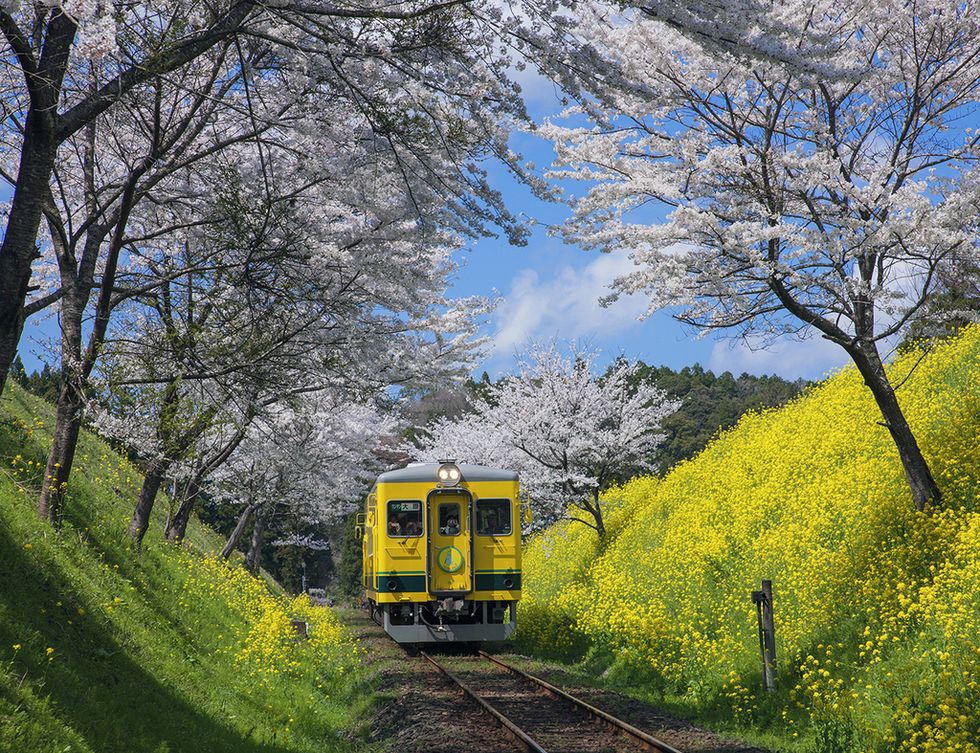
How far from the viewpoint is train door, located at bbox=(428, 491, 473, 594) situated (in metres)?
14.8

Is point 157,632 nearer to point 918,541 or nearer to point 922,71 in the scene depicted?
point 918,541

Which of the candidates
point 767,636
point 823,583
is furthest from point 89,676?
point 823,583

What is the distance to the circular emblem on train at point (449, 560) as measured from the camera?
586 inches

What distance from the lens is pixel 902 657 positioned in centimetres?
821

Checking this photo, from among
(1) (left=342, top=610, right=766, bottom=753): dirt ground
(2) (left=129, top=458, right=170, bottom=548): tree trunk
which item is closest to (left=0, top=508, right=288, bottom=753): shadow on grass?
(1) (left=342, top=610, right=766, bottom=753): dirt ground

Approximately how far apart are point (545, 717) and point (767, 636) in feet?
9.03

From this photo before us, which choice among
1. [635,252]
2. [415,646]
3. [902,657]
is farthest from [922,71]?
[415,646]

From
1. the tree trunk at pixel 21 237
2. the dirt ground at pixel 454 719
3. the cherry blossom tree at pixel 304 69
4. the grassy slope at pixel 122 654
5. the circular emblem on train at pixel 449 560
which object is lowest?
the dirt ground at pixel 454 719

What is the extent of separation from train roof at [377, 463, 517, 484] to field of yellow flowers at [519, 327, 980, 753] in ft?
9.71

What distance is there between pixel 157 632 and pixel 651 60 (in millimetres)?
8808

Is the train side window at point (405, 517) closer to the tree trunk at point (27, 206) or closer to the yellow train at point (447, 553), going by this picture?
the yellow train at point (447, 553)

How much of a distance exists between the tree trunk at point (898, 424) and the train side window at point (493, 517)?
6.64m

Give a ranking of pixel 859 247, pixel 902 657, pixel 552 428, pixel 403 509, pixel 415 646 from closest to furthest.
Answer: pixel 902 657
pixel 859 247
pixel 403 509
pixel 415 646
pixel 552 428

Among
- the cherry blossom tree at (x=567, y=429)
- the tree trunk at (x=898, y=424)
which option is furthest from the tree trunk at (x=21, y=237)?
the cherry blossom tree at (x=567, y=429)
